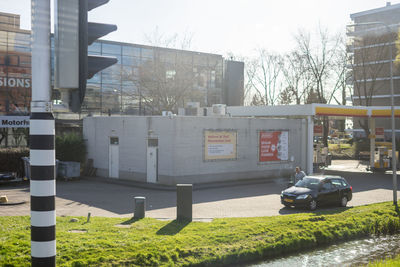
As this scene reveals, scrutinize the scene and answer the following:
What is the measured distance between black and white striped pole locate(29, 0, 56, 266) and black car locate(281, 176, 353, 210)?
1349cm

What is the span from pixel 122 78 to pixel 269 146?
2370cm

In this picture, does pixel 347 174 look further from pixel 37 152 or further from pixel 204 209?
pixel 37 152

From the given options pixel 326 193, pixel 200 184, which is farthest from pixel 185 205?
pixel 200 184

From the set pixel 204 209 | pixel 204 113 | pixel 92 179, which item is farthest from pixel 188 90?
pixel 204 209

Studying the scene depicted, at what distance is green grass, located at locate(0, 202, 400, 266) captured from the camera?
9953mm

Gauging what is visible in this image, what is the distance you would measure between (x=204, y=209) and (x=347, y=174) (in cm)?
1862

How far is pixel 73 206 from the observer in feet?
57.6

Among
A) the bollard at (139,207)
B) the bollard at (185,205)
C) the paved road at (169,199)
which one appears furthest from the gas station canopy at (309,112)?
the bollard at (139,207)

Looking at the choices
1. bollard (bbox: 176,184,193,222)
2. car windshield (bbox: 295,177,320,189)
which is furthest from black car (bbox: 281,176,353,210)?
bollard (bbox: 176,184,193,222)

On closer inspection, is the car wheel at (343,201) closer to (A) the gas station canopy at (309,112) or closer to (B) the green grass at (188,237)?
(B) the green grass at (188,237)

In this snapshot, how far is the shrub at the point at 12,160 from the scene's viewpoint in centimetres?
2564

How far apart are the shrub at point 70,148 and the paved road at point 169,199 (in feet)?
8.49

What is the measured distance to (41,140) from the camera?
568 cm

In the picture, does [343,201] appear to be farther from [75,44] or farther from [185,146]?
[75,44]
